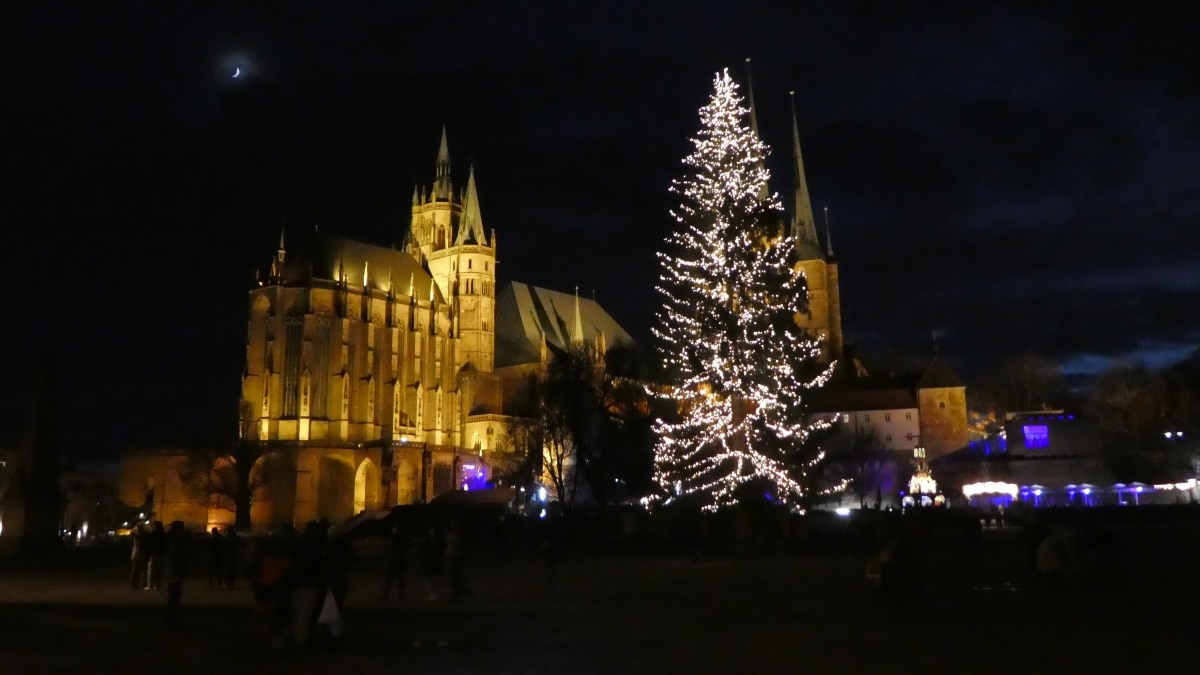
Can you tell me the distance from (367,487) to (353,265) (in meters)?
20.3

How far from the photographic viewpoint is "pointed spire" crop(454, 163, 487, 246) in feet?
327

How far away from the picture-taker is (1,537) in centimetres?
3247

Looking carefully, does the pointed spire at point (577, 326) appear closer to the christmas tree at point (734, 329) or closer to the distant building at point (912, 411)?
the distant building at point (912, 411)

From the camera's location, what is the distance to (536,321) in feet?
344

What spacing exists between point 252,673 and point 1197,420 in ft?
240

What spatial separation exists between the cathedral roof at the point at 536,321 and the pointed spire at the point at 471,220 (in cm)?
810

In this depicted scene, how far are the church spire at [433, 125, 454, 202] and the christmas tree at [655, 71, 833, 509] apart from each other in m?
72.0

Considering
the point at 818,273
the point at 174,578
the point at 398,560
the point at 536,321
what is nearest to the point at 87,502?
the point at 536,321

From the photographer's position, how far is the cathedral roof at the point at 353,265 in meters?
85.2

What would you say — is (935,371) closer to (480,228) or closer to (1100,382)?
(1100,382)

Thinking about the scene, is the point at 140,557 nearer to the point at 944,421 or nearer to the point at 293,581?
the point at 293,581

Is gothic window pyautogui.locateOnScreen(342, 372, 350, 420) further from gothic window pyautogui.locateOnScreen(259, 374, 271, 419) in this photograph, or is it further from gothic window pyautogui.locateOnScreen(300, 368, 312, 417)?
gothic window pyautogui.locateOnScreen(259, 374, 271, 419)

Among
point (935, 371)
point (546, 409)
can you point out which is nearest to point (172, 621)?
point (546, 409)

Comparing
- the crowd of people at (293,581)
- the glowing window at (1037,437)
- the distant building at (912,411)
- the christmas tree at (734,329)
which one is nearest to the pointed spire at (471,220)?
the distant building at (912,411)
